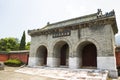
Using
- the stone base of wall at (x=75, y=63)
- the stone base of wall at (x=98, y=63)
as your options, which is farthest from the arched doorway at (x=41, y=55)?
the stone base of wall at (x=75, y=63)

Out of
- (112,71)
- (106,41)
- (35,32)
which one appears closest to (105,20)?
(106,41)

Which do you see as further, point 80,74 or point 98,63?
point 98,63

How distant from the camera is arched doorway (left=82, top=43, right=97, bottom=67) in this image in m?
13.1

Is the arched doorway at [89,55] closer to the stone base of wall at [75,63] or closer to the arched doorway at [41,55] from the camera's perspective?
the stone base of wall at [75,63]

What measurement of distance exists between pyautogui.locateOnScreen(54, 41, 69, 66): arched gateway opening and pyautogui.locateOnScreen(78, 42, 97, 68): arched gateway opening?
2251 mm

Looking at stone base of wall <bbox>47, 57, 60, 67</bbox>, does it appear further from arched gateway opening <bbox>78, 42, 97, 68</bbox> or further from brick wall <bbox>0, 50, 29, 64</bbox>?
brick wall <bbox>0, 50, 29, 64</bbox>

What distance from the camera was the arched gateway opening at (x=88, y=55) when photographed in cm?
1302

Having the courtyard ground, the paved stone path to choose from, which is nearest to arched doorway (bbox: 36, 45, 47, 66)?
the courtyard ground

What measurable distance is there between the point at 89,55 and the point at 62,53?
3.64m

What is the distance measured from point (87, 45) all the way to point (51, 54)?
4.36 metres

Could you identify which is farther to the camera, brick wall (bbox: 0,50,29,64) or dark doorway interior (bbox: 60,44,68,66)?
brick wall (bbox: 0,50,29,64)

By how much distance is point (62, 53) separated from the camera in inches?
604

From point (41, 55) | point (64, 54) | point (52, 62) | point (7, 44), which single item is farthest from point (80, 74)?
point (7, 44)

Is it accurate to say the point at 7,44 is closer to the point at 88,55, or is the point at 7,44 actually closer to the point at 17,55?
the point at 17,55
